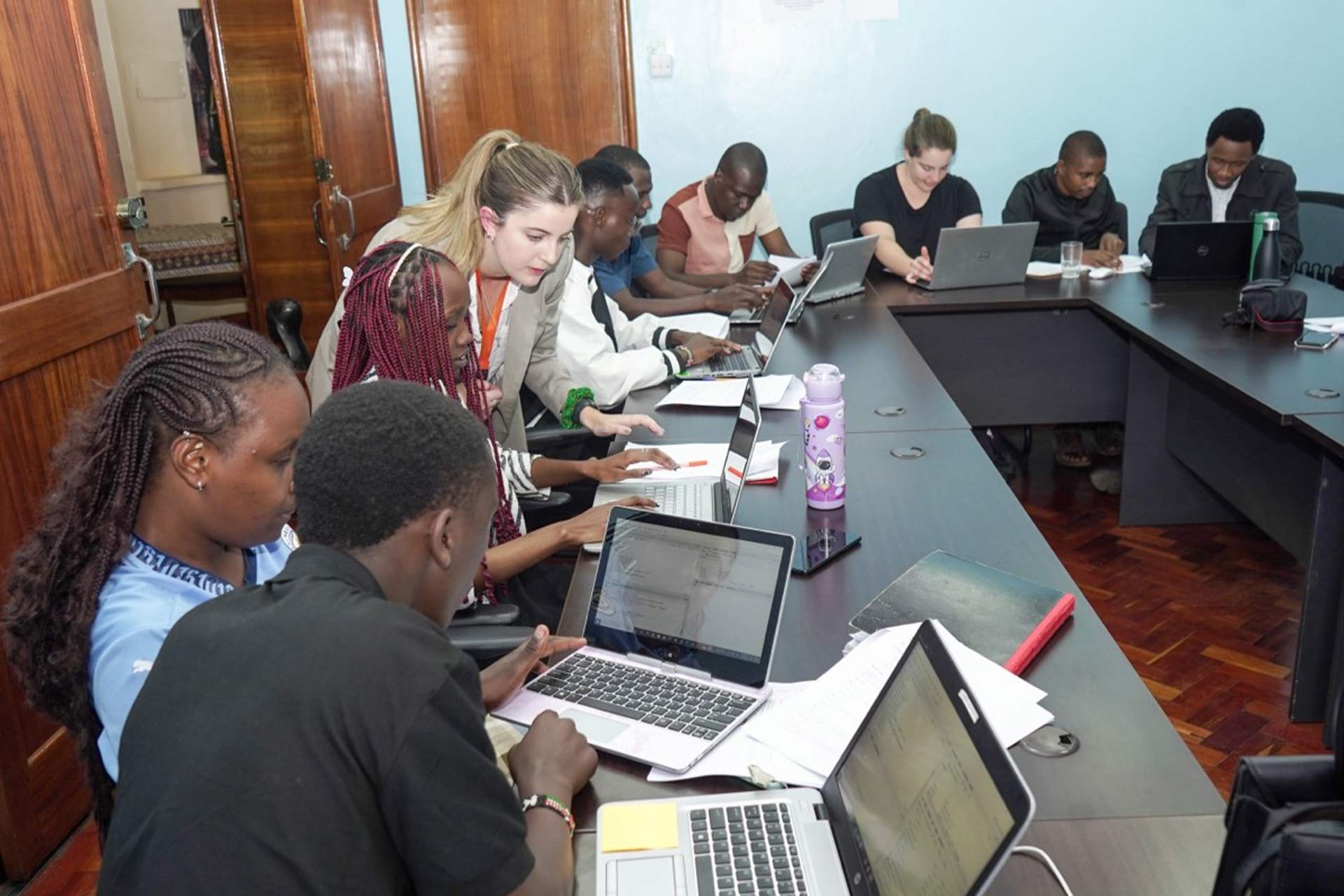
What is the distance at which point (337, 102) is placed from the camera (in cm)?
411

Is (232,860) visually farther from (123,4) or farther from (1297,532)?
(123,4)

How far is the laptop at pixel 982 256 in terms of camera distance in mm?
3645

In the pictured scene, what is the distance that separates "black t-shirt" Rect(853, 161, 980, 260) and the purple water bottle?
8.60 feet

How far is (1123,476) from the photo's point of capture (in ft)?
11.5

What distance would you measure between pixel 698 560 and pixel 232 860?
26.0 inches

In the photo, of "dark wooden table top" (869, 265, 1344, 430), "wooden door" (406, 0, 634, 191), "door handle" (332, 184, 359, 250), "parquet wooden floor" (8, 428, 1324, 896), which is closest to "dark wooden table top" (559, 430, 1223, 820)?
"parquet wooden floor" (8, 428, 1324, 896)

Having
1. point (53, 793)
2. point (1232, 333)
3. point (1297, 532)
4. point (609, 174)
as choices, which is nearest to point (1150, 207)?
point (1232, 333)

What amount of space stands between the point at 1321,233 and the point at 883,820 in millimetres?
3844

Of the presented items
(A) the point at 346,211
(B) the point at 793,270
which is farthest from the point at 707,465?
(A) the point at 346,211

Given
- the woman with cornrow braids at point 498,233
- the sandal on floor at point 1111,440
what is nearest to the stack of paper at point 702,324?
the woman with cornrow braids at point 498,233

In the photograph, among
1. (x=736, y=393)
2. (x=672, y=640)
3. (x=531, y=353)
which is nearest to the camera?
(x=672, y=640)

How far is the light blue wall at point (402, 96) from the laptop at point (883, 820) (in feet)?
14.3

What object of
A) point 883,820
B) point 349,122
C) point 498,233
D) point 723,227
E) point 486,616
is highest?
point 349,122

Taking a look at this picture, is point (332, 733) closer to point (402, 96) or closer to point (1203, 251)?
point (1203, 251)
